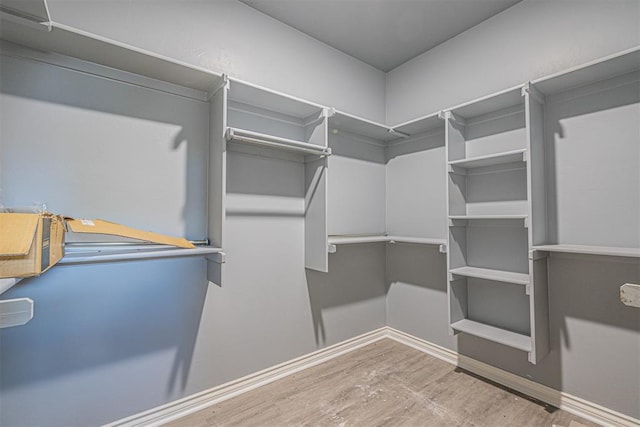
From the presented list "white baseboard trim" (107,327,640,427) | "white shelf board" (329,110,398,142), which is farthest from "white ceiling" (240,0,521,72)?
"white baseboard trim" (107,327,640,427)

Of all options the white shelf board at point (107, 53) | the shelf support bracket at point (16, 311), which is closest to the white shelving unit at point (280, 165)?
the white shelf board at point (107, 53)

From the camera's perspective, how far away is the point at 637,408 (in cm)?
159

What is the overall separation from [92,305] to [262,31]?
6.90 ft

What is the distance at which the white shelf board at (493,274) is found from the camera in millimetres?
1829

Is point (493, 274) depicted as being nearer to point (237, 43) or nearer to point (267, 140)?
point (267, 140)

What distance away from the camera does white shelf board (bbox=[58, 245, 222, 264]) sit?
1253 millimetres

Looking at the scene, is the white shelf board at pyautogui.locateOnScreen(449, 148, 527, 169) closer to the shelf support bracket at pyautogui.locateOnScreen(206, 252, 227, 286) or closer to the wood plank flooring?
the wood plank flooring

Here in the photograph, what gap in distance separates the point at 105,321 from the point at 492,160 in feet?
8.39

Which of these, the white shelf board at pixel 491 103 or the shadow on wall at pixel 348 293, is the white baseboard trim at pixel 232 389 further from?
the white shelf board at pixel 491 103

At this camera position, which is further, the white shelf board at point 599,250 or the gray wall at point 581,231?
the gray wall at point 581,231

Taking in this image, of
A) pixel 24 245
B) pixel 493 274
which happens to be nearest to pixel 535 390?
pixel 493 274

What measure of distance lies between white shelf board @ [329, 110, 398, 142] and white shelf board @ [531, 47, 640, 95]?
3.64 ft

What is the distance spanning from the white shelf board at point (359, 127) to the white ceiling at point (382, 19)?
0.73 m

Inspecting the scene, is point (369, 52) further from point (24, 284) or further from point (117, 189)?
point (24, 284)
